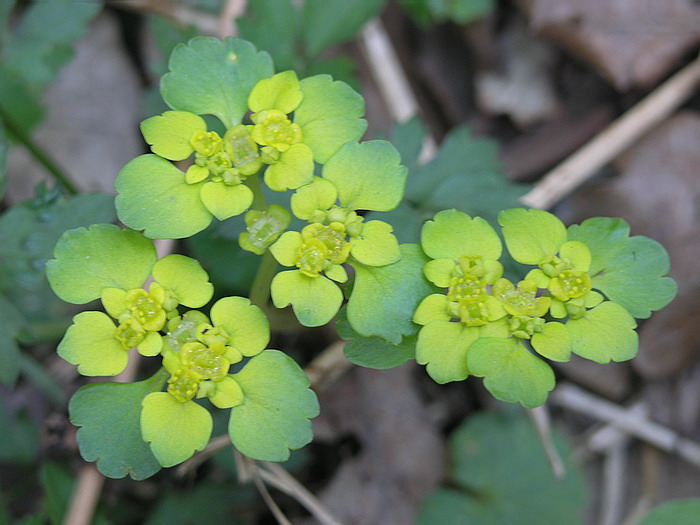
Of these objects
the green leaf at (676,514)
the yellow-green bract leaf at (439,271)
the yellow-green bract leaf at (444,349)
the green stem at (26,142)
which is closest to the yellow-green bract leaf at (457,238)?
the yellow-green bract leaf at (439,271)

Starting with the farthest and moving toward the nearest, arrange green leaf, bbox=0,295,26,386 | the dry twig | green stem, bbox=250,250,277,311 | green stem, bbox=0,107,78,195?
the dry twig
green stem, bbox=0,107,78,195
green leaf, bbox=0,295,26,386
green stem, bbox=250,250,277,311

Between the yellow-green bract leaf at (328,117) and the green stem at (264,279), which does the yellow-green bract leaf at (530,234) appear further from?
the green stem at (264,279)

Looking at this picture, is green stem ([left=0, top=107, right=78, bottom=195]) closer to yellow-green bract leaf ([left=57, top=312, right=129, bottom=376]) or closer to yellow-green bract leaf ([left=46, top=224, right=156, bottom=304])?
yellow-green bract leaf ([left=46, top=224, right=156, bottom=304])

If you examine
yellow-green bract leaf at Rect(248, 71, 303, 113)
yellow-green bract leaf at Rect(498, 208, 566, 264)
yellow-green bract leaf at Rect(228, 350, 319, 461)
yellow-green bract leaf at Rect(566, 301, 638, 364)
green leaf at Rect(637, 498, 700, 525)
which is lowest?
green leaf at Rect(637, 498, 700, 525)

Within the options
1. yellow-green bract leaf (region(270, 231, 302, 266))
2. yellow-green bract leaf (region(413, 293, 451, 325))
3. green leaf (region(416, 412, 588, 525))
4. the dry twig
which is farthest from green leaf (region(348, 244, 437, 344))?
green leaf (region(416, 412, 588, 525))

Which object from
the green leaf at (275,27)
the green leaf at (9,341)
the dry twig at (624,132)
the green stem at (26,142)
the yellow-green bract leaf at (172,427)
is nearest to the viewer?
the yellow-green bract leaf at (172,427)

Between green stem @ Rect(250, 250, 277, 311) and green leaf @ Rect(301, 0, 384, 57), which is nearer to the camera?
green stem @ Rect(250, 250, 277, 311)
